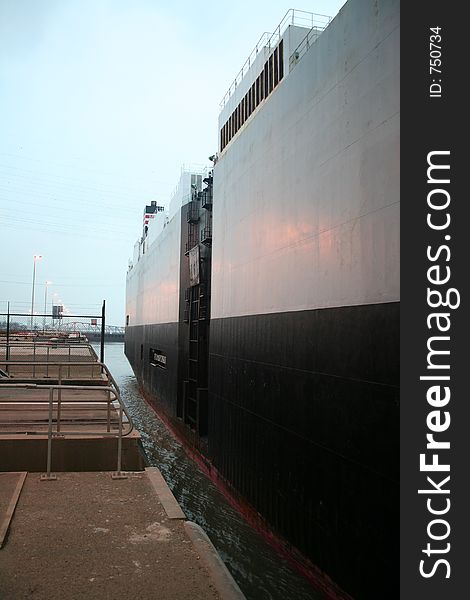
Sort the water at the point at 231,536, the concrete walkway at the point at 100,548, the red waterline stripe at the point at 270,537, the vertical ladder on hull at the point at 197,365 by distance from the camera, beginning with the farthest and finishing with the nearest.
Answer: the vertical ladder on hull at the point at 197,365 < the water at the point at 231,536 < the red waterline stripe at the point at 270,537 < the concrete walkway at the point at 100,548

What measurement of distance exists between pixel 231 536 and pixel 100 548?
5.59 meters

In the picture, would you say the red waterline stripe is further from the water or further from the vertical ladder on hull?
the vertical ladder on hull

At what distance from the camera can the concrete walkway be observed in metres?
3.54

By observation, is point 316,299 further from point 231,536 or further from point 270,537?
point 231,536

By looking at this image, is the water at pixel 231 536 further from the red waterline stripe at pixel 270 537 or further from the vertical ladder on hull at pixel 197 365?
the vertical ladder on hull at pixel 197 365

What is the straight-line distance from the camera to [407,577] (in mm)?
4668

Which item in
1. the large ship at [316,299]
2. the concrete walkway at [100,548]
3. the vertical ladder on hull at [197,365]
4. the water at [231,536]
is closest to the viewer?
the concrete walkway at [100,548]

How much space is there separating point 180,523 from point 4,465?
309 centimetres

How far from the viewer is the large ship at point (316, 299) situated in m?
5.52

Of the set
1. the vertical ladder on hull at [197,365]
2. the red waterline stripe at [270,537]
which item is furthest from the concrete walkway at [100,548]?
the vertical ladder on hull at [197,365]

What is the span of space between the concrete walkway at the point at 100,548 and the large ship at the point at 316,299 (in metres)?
2.17

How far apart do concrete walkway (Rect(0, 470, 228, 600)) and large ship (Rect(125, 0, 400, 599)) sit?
217 cm

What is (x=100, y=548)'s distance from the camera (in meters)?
4.22

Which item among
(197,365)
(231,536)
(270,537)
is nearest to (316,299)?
(270,537)
